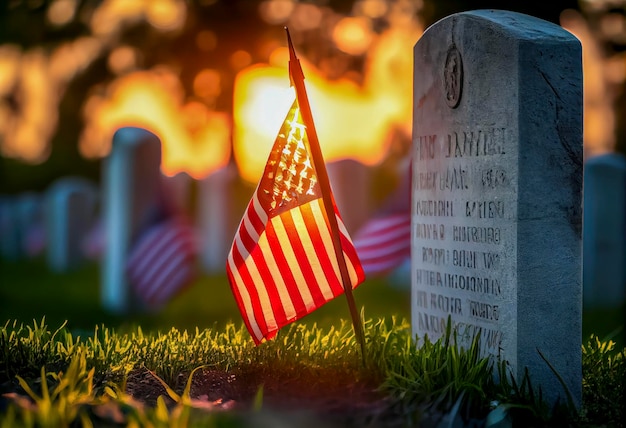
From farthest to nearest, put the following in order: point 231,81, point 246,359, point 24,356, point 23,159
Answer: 1. point 23,159
2. point 231,81
3. point 246,359
4. point 24,356

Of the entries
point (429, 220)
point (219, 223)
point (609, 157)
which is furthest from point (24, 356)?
point (219, 223)

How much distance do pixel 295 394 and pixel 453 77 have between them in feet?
6.84

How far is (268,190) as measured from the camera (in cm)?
486

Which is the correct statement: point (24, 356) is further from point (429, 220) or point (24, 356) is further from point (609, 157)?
point (609, 157)

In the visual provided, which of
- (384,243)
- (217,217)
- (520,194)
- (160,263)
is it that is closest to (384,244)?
(384,243)

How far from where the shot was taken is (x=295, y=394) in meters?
4.50

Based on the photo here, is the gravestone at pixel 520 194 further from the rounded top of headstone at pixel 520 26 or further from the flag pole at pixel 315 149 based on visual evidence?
the flag pole at pixel 315 149

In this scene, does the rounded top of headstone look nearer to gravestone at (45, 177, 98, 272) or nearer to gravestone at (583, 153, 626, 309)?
gravestone at (583, 153, 626, 309)

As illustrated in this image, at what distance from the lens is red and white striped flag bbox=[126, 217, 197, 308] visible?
9633mm

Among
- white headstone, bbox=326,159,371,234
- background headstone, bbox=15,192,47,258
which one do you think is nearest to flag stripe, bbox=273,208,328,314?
white headstone, bbox=326,159,371,234

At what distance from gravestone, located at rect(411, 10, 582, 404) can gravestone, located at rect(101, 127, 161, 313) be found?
500cm

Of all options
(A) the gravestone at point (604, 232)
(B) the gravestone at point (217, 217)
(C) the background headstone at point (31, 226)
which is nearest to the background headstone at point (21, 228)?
(C) the background headstone at point (31, 226)

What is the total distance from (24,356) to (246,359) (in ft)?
3.69

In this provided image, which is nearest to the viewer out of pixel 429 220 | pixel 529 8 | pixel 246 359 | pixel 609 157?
pixel 246 359
